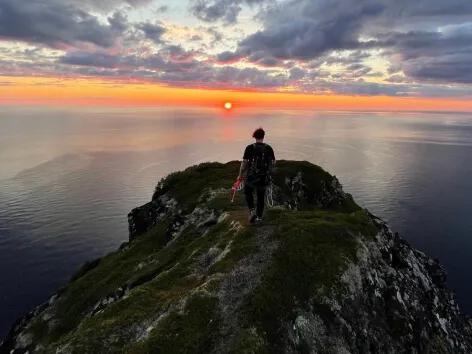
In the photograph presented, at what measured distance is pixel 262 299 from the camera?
1653 centimetres

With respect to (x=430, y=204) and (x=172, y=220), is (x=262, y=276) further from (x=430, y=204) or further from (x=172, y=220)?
(x=430, y=204)

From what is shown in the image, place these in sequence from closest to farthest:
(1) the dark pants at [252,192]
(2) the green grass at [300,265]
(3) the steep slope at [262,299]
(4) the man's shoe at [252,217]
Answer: (3) the steep slope at [262,299] < (2) the green grass at [300,265] < (1) the dark pants at [252,192] < (4) the man's shoe at [252,217]

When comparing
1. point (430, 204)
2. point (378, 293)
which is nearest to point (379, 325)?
point (378, 293)

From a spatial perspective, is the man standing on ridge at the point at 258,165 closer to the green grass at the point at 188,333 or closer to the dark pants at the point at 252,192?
the dark pants at the point at 252,192

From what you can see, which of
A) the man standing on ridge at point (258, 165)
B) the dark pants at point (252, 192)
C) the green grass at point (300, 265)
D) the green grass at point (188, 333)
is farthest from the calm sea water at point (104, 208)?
the green grass at point (300, 265)

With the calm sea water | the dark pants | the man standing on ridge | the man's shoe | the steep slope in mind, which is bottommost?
the calm sea water

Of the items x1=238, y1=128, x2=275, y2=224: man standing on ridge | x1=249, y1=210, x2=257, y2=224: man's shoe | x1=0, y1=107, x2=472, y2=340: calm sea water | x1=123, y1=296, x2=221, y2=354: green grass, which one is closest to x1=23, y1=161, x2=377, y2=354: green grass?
x1=123, y1=296, x2=221, y2=354: green grass

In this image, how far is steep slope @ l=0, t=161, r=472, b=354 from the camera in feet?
49.5

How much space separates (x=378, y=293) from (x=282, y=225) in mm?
6432

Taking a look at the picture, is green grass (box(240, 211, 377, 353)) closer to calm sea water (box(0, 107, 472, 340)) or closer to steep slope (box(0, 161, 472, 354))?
steep slope (box(0, 161, 472, 354))

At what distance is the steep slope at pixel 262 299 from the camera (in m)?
15.1

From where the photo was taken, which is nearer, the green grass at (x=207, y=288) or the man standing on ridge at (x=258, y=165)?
the green grass at (x=207, y=288)

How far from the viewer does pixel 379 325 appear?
64.3ft

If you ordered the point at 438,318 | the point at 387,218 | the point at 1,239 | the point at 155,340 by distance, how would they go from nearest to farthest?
1. the point at 155,340
2. the point at 438,318
3. the point at 1,239
4. the point at 387,218
